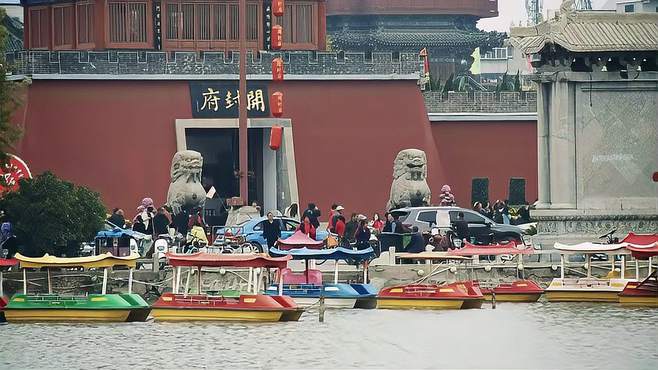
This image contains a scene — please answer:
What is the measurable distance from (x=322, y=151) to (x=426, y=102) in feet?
18.1

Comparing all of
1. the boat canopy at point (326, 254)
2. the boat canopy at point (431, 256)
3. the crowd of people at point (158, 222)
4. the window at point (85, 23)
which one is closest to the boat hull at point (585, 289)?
the boat canopy at point (431, 256)

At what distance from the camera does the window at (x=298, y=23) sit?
6550 cm

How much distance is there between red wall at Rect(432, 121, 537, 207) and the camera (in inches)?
2680

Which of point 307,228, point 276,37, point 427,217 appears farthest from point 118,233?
point 276,37

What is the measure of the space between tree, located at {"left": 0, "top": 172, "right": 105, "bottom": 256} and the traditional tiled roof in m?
11.2

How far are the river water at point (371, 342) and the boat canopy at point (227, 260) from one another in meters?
1.33

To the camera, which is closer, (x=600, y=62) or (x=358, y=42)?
(x=600, y=62)

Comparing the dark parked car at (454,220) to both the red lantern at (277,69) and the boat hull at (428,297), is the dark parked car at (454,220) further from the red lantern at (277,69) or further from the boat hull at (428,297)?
the red lantern at (277,69)

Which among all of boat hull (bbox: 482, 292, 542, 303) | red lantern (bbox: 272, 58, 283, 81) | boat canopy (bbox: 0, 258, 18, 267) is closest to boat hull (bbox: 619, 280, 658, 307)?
boat hull (bbox: 482, 292, 542, 303)

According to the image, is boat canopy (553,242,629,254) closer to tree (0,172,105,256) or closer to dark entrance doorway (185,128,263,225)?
tree (0,172,105,256)

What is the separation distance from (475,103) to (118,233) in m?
21.5

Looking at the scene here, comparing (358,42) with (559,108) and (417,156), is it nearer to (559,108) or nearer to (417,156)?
(417,156)

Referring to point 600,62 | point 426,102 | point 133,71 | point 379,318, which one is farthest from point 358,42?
point 379,318

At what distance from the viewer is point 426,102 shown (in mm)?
68062
